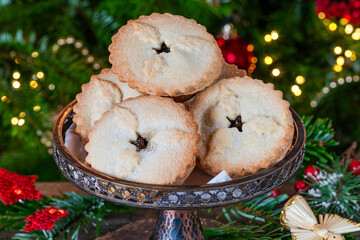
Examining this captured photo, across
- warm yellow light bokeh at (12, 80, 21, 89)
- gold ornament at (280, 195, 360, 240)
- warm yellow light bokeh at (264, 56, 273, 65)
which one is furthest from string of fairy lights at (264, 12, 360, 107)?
warm yellow light bokeh at (12, 80, 21, 89)

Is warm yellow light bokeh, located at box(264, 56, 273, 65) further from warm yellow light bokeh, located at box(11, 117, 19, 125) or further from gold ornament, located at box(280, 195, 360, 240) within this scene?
warm yellow light bokeh, located at box(11, 117, 19, 125)

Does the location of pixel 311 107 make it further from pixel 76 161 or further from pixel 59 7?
pixel 76 161

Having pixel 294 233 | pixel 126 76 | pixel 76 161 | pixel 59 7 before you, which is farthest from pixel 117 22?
pixel 294 233

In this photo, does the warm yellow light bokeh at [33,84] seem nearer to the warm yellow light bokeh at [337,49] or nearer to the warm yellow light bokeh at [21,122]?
the warm yellow light bokeh at [21,122]

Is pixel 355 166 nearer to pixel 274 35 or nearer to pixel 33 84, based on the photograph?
pixel 274 35

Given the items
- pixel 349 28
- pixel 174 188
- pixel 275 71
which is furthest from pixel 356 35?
pixel 174 188
